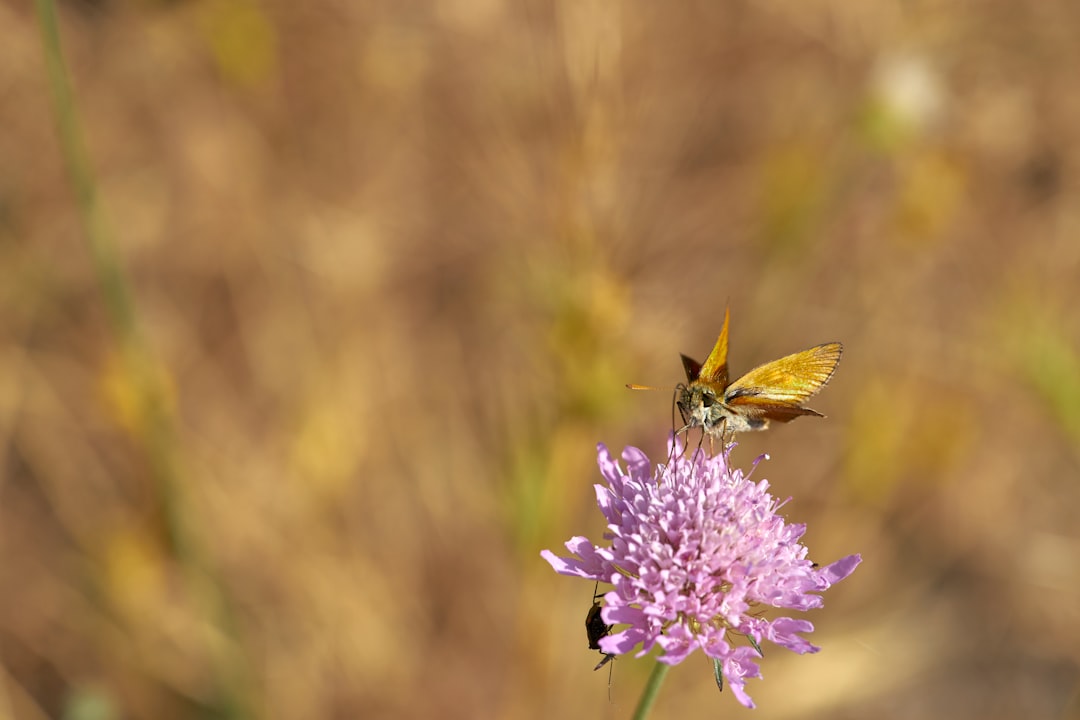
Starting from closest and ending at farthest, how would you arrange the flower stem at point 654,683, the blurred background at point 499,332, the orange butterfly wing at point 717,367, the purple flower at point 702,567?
the flower stem at point 654,683 < the purple flower at point 702,567 < the orange butterfly wing at point 717,367 < the blurred background at point 499,332

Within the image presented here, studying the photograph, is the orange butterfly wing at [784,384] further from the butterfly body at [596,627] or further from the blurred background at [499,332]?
the blurred background at [499,332]

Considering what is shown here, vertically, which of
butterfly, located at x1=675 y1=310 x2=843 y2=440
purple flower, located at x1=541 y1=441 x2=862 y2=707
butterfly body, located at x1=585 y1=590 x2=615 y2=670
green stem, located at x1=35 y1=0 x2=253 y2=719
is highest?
green stem, located at x1=35 y1=0 x2=253 y2=719

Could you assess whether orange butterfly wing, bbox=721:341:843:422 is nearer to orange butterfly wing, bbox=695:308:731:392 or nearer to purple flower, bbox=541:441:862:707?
orange butterfly wing, bbox=695:308:731:392

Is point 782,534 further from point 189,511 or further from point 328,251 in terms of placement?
point 328,251

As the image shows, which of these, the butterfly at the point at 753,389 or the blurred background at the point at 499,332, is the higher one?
the blurred background at the point at 499,332

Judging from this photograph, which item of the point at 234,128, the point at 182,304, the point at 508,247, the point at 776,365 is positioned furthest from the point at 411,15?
the point at 776,365

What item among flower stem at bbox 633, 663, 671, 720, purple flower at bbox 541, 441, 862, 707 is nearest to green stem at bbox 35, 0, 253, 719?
purple flower at bbox 541, 441, 862, 707

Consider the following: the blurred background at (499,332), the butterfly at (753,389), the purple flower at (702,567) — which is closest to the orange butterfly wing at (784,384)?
the butterfly at (753,389)
